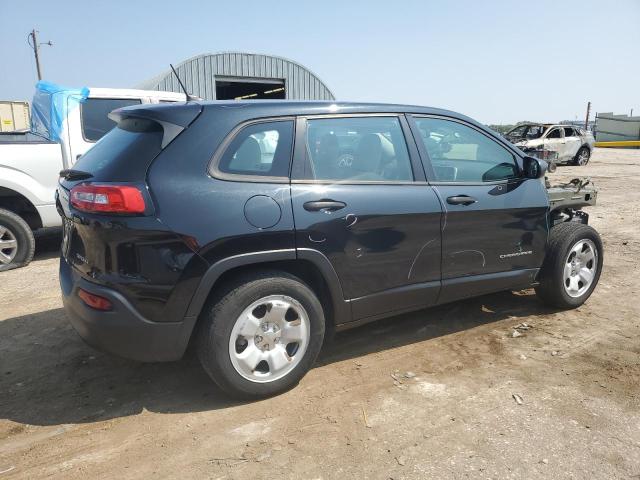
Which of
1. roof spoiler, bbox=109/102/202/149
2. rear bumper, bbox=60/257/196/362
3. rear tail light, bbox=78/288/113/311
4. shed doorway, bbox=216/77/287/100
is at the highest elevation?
shed doorway, bbox=216/77/287/100

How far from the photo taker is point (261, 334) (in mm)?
2855

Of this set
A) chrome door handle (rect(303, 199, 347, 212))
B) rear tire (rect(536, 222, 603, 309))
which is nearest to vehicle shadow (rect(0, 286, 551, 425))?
rear tire (rect(536, 222, 603, 309))

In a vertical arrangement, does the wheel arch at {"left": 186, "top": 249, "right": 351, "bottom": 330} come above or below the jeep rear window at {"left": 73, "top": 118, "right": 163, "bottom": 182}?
below

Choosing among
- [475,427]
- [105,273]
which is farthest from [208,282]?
[475,427]

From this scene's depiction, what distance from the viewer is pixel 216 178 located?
106 inches

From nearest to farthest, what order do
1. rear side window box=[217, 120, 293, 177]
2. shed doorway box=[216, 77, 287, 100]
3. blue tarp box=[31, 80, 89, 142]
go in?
1. rear side window box=[217, 120, 293, 177]
2. blue tarp box=[31, 80, 89, 142]
3. shed doorway box=[216, 77, 287, 100]

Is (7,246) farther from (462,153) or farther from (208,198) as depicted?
(462,153)

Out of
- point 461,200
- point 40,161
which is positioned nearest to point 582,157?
point 461,200

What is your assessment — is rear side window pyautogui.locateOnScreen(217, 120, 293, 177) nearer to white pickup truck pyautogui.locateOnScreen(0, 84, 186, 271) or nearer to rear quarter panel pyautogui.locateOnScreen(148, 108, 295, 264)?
rear quarter panel pyautogui.locateOnScreen(148, 108, 295, 264)

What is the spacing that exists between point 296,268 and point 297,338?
1.38 ft

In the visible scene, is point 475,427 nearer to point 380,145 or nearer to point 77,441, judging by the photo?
point 380,145

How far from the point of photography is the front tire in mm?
2717

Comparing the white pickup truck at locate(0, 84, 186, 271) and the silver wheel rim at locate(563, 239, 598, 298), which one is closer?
the silver wheel rim at locate(563, 239, 598, 298)

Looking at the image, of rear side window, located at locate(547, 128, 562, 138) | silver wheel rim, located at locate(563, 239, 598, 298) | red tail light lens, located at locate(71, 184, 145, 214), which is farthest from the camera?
rear side window, located at locate(547, 128, 562, 138)
